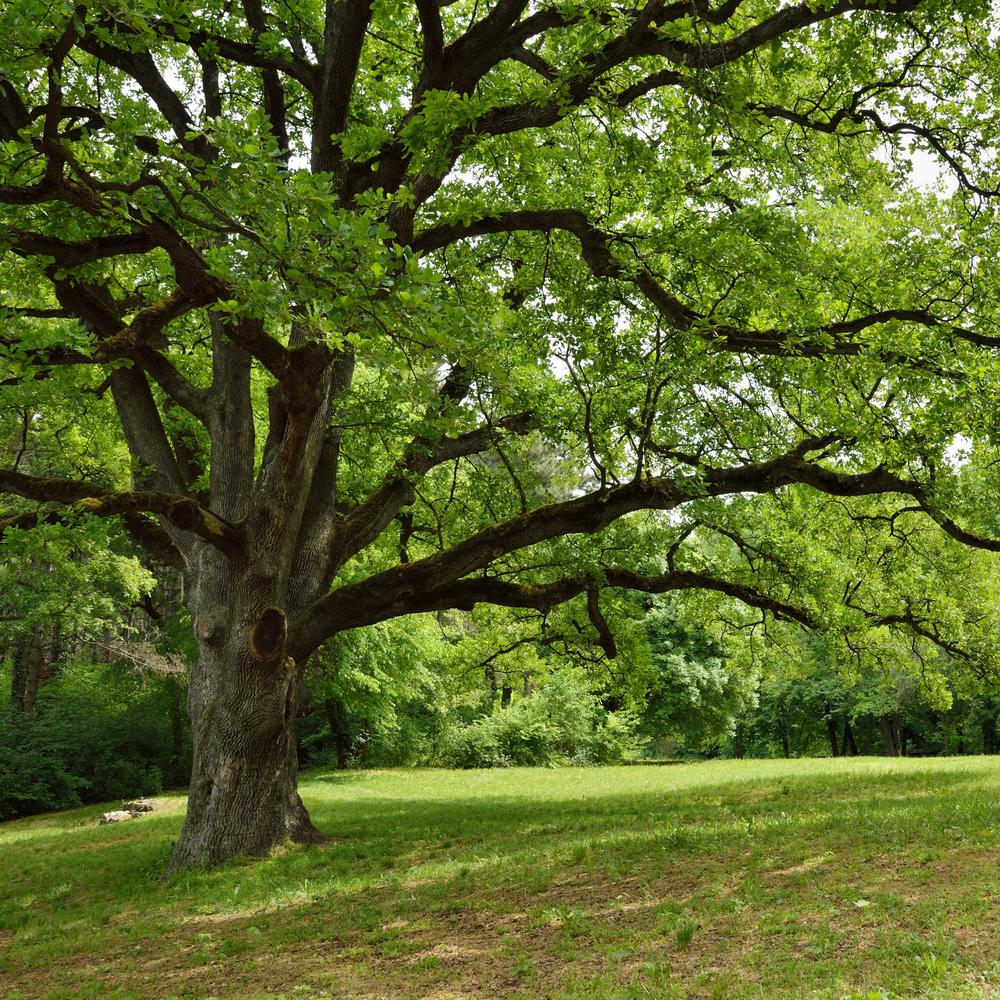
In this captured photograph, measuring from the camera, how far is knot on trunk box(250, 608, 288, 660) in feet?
33.1

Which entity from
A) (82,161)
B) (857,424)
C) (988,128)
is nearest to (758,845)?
(857,424)

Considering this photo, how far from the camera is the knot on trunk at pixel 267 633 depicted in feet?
33.1

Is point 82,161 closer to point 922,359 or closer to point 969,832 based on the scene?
point 922,359

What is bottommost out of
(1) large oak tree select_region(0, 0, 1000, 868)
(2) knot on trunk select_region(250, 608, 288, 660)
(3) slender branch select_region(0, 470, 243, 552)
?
(2) knot on trunk select_region(250, 608, 288, 660)

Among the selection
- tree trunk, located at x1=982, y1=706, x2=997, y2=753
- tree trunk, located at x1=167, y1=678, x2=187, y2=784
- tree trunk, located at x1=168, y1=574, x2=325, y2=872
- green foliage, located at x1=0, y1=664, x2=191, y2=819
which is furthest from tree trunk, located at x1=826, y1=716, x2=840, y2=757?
tree trunk, located at x1=168, y1=574, x2=325, y2=872

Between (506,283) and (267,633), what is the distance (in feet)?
21.8

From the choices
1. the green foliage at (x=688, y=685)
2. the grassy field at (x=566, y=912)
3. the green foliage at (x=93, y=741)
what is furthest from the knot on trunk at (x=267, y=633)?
the green foliage at (x=688, y=685)

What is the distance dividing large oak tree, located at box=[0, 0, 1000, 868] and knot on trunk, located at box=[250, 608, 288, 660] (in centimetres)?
4

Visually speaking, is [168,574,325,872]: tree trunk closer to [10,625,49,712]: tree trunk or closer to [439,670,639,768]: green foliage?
[10,625,49,712]: tree trunk

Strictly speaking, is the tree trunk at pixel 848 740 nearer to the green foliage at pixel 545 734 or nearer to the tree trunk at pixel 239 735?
the green foliage at pixel 545 734

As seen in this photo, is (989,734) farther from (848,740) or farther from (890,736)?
(848,740)

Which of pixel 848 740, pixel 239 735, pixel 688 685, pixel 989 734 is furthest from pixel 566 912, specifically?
pixel 848 740

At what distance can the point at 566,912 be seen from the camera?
6793 millimetres

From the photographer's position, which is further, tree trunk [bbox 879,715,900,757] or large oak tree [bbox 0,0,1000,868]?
tree trunk [bbox 879,715,900,757]
